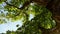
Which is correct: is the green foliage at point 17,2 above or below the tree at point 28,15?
above

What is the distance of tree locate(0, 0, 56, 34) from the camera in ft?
3.22

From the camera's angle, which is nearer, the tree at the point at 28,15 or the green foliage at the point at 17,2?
the tree at the point at 28,15

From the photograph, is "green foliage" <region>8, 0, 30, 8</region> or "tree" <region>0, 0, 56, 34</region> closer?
"tree" <region>0, 0, 56, 34</region>

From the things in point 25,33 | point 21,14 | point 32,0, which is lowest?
point 25,33

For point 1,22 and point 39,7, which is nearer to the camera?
point 39,7

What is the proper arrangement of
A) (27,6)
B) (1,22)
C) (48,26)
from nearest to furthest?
(48,26)
(27,6)
(1,22)

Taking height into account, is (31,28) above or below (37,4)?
below

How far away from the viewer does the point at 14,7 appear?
113 cm

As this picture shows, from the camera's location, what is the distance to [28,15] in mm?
1093

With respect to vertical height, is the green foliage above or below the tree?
above

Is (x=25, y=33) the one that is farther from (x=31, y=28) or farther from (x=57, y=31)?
(x=57, y=31)

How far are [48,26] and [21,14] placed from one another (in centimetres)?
26

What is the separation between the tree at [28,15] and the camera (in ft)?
3.22

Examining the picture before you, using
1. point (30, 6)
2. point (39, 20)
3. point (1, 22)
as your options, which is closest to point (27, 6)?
point (30, 6)
